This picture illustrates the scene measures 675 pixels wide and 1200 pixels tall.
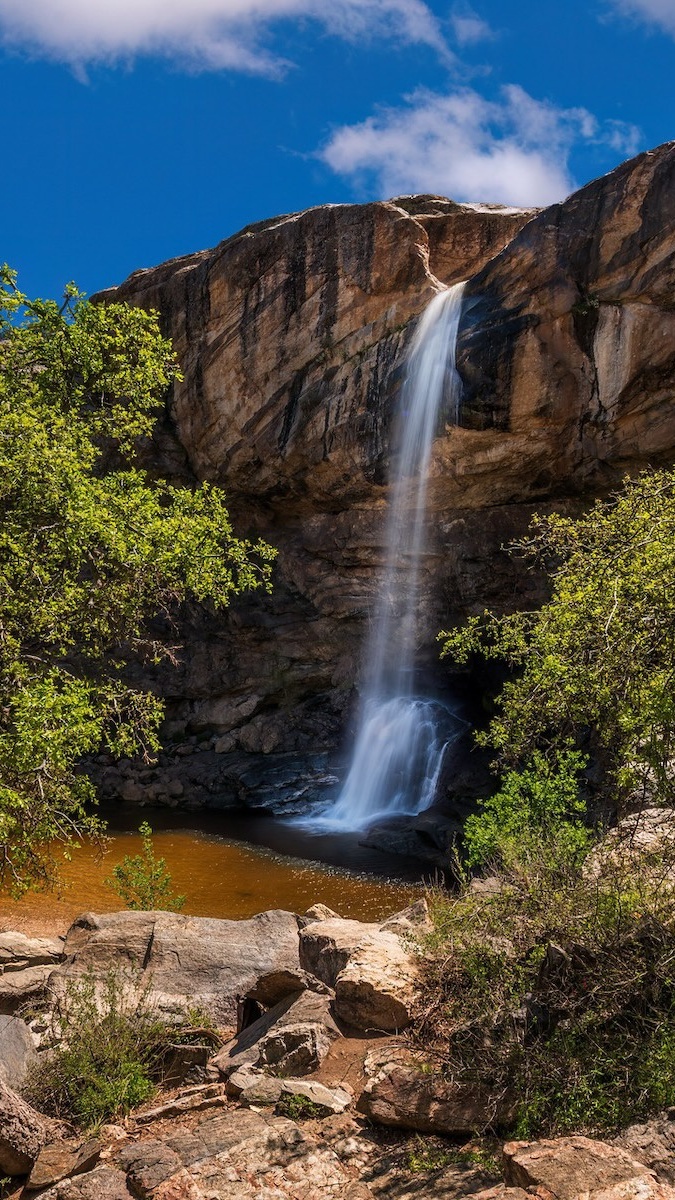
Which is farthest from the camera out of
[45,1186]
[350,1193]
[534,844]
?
[534,844]

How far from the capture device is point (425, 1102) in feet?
16.7

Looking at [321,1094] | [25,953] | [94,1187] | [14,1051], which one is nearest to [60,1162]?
[94,1187]

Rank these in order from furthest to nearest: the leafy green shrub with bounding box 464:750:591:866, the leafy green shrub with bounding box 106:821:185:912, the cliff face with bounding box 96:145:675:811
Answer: the cliff face with bounding box 96:145:675:811, the leafy green shrub with bounding box 106:821:185:912, the leafy green shrub with bounding box 464:750:591:866

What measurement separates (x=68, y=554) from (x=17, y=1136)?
498cm

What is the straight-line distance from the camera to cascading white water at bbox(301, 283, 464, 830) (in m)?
23.4

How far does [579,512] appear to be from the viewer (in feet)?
76.9

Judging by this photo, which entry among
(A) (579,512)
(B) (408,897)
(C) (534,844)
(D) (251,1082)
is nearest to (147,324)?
(C) (534,844)

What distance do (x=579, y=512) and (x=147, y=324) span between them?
15874 mm

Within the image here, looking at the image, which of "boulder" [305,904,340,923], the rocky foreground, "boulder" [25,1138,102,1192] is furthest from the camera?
"boulder" [305,904,340,923]

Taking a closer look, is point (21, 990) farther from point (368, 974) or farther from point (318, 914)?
point (368, 974)

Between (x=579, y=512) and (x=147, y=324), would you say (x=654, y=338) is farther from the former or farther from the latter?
(x=147, y=324)

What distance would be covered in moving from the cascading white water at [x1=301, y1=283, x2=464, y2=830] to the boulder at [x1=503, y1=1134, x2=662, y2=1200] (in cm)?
1924

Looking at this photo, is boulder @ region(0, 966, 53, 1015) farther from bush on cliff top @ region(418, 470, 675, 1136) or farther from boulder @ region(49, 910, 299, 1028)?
bush on cliff top @ region(418, 470, 675, 1136)

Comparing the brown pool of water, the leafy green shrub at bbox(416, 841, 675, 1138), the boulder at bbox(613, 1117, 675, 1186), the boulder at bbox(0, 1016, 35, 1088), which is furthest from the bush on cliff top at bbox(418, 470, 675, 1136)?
the brown pool of water
